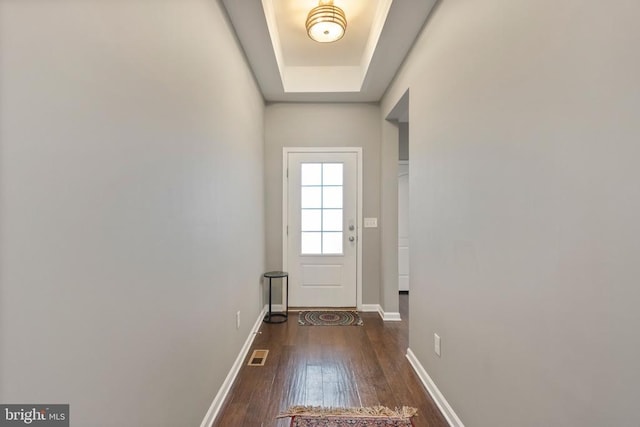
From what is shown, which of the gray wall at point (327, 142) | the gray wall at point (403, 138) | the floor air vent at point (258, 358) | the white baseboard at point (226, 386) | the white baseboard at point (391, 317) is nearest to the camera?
the white baseboard at point (226, 386)

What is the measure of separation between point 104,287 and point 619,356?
4.73 ft

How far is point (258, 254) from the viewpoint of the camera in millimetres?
3400

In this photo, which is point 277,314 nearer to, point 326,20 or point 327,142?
point 327,142

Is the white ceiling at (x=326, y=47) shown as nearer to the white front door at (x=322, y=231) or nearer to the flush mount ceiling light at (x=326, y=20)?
the flush mount ceiling light at (x=326, y=20)

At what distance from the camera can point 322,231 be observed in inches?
154

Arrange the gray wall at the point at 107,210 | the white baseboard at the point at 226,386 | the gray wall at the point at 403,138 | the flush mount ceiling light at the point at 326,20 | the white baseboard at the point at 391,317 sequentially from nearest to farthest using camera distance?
the gray wall at the point at 107,210 → the white baseboard at the point at 226,386 → the flush mount ceiling light at the point at 326,20 → the white baseboard at the point at 391,317 → the gray wall at the point at 403,138

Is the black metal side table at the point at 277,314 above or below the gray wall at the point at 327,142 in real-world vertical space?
below

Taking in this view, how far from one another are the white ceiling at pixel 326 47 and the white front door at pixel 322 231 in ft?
2.78

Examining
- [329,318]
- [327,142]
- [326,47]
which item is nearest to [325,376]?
[329,318]

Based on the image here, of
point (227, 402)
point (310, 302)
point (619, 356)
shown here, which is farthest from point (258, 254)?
point (619, 356)

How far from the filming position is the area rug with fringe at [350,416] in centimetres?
178

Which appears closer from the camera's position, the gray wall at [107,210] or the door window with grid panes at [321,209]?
the gray wall at [107,210]

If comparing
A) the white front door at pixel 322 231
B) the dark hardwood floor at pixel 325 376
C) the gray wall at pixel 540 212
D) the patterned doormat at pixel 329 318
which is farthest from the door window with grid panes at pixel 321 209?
the gray wall at pixel 540 212

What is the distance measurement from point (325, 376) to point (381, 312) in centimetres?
158
